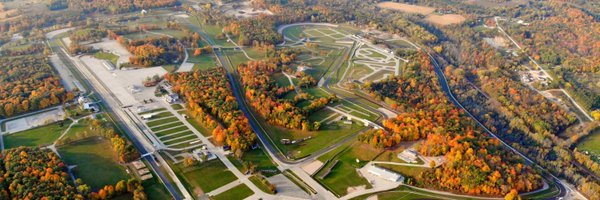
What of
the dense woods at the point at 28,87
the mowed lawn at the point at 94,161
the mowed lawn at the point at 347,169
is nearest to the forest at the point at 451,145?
the mowed lawn at the point at 347,169

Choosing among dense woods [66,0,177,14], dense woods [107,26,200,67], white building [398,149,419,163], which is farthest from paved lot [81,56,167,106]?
white building [398,149,419,163]

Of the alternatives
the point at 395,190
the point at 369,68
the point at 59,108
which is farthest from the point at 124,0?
the point at 395,190

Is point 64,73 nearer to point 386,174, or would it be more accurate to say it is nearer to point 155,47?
point 155,47

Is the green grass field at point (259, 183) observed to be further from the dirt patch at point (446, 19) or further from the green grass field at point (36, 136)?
the dirt patch at point (446, 19)

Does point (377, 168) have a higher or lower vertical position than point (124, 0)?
lower

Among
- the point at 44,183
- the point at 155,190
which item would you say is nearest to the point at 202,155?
the point at 155,190

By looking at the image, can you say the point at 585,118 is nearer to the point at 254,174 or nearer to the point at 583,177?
the point at 583,177

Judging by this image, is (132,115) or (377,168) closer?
(377,168)
